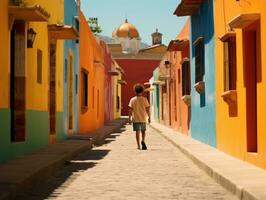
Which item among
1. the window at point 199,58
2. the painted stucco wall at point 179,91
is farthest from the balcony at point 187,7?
the painted stucco wall at point 179,91

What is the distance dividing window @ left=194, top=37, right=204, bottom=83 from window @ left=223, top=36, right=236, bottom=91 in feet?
14.8

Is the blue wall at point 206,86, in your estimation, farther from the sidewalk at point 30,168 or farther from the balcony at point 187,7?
the sidewalk at point 30,168

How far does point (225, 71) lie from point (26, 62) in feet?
13.6

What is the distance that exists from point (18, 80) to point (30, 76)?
3.94 ft

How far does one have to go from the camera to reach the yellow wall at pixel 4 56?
1030 cm

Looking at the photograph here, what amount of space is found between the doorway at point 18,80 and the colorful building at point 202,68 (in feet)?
16.7

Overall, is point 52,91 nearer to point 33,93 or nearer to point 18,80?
point 33,93

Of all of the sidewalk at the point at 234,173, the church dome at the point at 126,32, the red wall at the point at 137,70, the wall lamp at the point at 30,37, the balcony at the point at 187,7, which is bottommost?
the sidewalk at the point at 234,173

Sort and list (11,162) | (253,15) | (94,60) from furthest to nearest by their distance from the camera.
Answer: (94,60) → (11,162) → (253,15)

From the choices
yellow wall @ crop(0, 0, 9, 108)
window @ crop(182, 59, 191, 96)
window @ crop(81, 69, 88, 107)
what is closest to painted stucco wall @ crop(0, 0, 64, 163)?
yellow wall @ crop(0, 0, 9, 108)

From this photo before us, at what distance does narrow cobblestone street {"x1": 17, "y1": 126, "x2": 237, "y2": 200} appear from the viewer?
7.77m

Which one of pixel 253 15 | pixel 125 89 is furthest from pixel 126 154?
pixel 125 89

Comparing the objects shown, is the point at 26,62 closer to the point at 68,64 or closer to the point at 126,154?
the point at 126,154

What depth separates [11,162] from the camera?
34.8 feet
